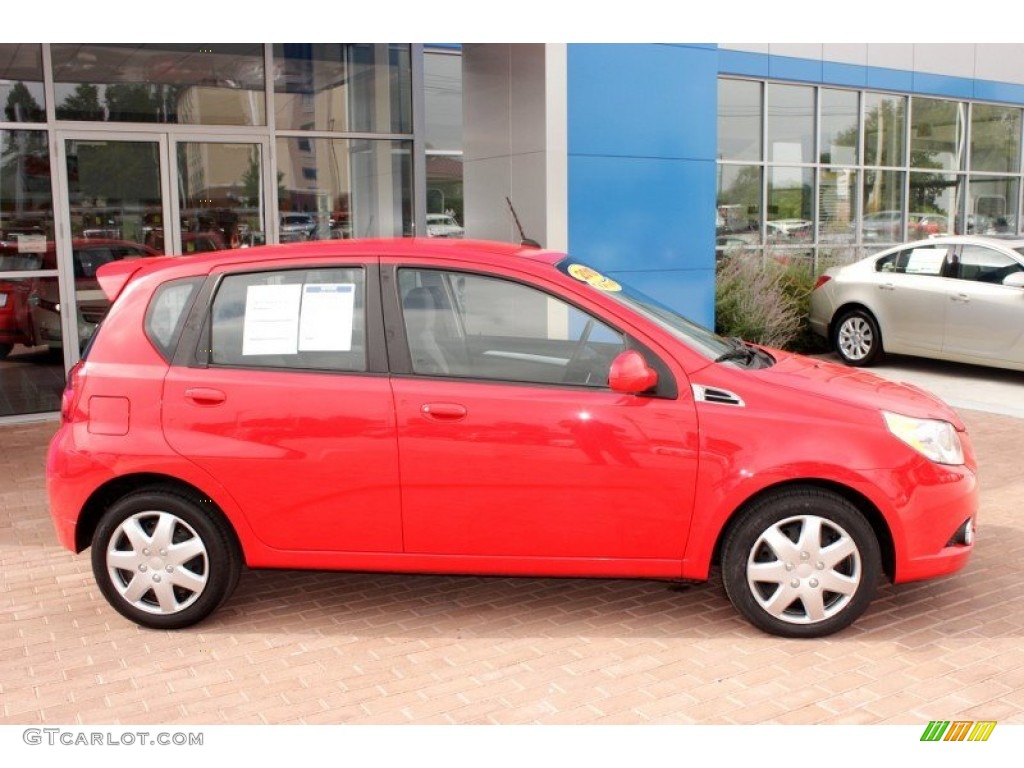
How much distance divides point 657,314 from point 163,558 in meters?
2.47

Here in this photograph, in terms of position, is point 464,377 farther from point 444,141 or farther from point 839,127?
point 839,127

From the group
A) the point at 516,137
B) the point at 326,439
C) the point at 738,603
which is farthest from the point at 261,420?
the point at 516,137

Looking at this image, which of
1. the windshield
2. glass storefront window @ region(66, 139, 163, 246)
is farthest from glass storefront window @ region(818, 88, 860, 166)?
the windshield

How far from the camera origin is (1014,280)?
11.0m

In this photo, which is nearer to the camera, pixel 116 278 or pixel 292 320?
pixel 292 320

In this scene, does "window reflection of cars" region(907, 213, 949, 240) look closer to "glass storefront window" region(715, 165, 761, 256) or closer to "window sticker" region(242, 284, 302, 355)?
"glass storefront window" region(715, 165, 761, 256)

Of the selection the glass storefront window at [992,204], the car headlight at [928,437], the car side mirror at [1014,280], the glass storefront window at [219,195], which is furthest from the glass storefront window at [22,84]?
the glass storefront window at [992,204]

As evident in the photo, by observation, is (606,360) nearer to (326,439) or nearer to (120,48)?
(326,439)

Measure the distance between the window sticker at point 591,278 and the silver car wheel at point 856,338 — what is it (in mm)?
8274

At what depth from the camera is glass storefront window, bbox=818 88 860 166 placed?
1727 centimetres

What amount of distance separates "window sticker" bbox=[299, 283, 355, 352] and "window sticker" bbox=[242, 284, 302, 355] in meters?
0.04

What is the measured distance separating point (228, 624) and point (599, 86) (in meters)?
6.64
